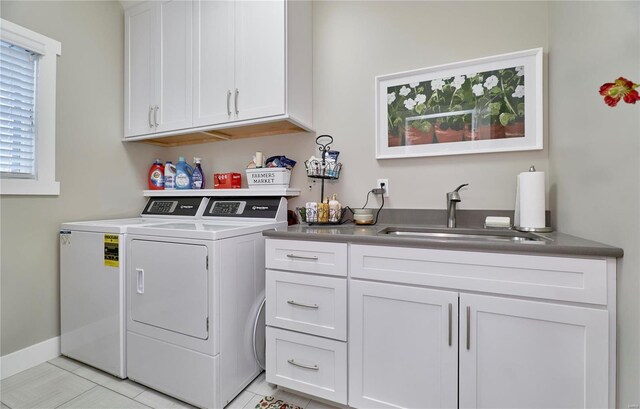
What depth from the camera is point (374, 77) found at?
190 cm

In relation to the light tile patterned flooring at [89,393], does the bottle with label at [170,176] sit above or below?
above

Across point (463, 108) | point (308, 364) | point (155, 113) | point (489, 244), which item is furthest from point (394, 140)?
point (155, 113)

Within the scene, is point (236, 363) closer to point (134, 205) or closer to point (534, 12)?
point (134, 205)

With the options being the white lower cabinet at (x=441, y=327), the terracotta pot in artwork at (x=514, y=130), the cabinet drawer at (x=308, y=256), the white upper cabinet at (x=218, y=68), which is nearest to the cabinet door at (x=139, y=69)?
the white upper cabinet at (x=218, y=68)

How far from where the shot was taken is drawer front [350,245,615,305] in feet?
3.23

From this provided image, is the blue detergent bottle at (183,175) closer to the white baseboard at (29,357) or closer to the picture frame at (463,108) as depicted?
the white baseboard at (29,357)

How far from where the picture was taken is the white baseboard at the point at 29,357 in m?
1.67

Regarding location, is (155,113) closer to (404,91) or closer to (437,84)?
(404,91)

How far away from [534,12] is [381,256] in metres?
1.61

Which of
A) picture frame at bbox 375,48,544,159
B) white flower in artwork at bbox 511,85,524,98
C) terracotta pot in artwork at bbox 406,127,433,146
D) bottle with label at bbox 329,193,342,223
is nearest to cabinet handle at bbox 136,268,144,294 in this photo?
bottle with label at bbox 329,193,342,223

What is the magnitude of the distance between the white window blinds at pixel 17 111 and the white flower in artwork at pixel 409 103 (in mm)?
2406

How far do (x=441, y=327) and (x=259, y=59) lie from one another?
1.79 m

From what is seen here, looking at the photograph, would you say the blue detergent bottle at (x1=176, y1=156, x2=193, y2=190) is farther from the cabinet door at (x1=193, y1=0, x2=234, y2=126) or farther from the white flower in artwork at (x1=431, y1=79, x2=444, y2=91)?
the white flower in artwork at (x1=431, y1=79, x2=444, y2=91)

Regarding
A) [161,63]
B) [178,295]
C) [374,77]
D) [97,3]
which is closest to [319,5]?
[374,77]
